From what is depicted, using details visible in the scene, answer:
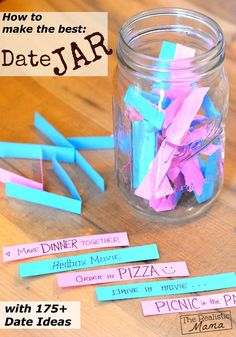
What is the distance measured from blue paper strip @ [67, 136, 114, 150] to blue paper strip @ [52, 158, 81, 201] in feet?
0.12

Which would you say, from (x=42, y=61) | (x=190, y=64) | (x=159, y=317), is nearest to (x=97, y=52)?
(x=42, y=61)

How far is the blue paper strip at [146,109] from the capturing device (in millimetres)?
645

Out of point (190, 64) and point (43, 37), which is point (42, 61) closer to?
point (43, 37)

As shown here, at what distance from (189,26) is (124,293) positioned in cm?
32

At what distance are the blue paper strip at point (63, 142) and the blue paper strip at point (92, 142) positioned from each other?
10mm

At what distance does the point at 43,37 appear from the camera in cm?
93

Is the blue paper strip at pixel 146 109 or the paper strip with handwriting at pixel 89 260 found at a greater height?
the blue paper strip at pixel 146 109

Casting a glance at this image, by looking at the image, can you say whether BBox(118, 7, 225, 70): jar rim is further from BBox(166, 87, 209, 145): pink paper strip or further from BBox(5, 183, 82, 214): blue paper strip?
BBox(5, 183, 82, 214): blue paper strip

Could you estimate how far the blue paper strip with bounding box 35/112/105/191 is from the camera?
0.74 m

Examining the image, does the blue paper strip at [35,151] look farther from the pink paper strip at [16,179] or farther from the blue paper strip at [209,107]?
the blue paper strip at [209,107]

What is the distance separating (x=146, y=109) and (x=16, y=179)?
0.63 feet

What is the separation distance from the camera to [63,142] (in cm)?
79

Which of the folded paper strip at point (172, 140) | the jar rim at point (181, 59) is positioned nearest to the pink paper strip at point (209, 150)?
the folded paper strip at point (172, 140)

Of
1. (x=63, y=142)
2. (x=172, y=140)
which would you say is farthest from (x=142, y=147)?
(x=63, y=142)
